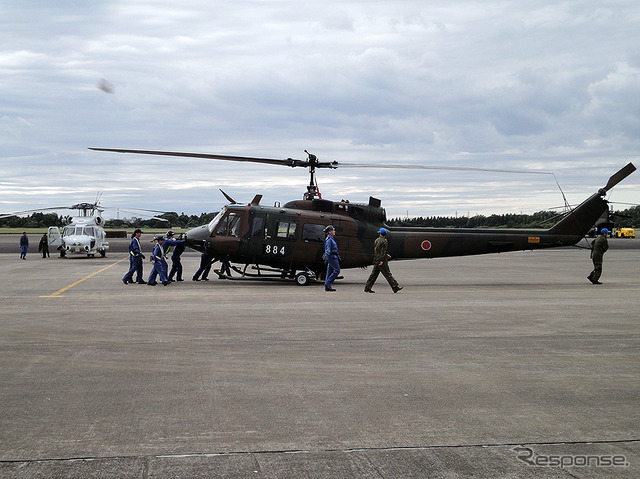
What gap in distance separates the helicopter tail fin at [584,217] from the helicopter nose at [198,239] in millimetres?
10869

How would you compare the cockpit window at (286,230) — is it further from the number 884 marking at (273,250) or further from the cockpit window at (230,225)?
the cockpit window at (230,225)

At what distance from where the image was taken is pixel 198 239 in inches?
772

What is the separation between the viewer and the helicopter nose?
19547 mm

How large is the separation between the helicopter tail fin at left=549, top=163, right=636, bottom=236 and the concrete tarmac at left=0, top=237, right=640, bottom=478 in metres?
7.59

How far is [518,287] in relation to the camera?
1842 cm

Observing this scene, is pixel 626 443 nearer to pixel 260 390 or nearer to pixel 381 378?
pixel 381 378

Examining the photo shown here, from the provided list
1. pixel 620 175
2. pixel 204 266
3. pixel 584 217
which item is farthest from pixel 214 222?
pixel 620 175

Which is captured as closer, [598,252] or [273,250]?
[598,252]

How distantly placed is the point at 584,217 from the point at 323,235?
823 cm

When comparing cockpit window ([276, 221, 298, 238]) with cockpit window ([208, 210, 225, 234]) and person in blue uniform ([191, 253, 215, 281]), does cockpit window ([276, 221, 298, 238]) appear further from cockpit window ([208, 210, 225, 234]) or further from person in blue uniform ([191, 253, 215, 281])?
person in blue uniform ([191, 253, 215, 281])

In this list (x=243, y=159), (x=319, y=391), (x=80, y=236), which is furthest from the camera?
(x=80, y=236)

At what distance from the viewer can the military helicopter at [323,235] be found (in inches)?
766

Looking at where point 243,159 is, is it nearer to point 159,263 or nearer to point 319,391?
point 159,263

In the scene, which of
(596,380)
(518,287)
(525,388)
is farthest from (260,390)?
(518,287)
